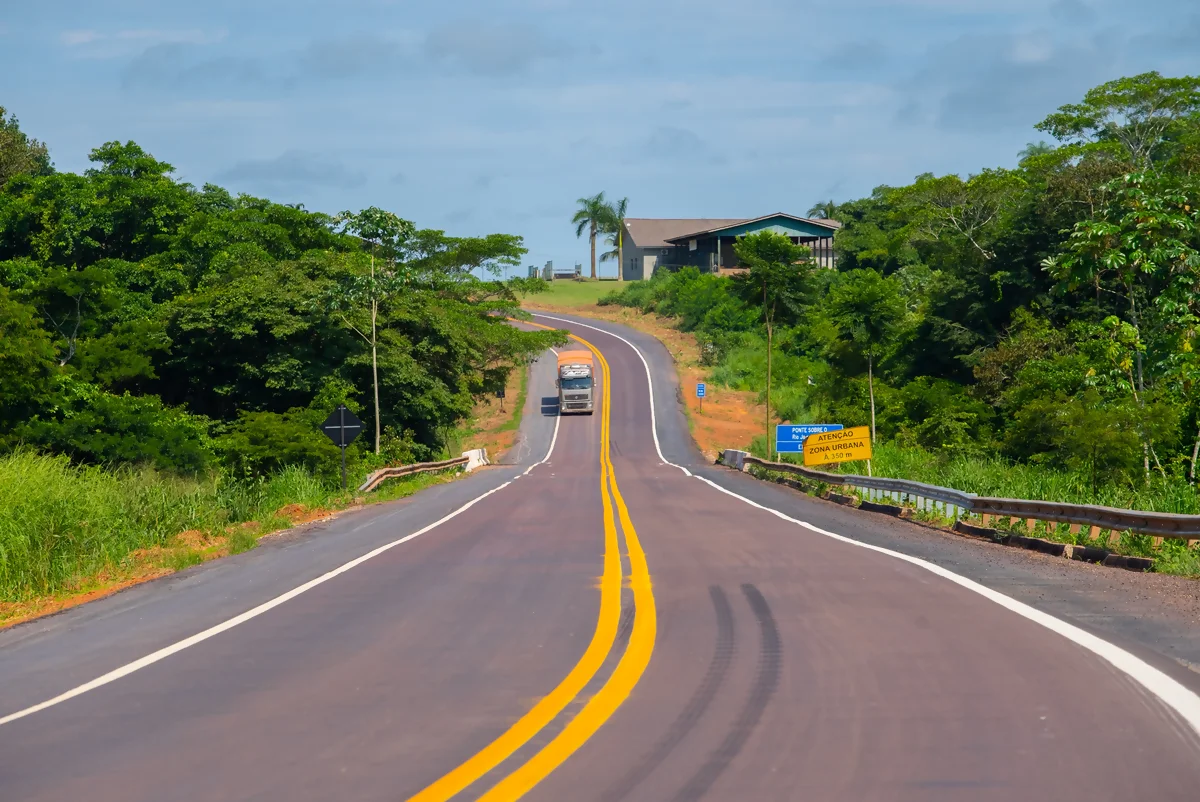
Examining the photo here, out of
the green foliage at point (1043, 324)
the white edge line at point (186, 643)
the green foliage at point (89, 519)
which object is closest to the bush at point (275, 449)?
the green foliage at point (89, 519)

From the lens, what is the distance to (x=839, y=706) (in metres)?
6.59

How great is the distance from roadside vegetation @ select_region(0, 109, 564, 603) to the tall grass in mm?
58

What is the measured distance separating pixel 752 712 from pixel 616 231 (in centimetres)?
13979

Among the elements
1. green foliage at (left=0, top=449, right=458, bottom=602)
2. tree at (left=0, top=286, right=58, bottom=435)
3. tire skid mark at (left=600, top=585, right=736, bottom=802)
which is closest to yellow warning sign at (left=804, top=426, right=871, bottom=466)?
green foliage at (left=0, top=449, right=458, bottom=602)

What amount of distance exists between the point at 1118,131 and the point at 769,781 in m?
72.8

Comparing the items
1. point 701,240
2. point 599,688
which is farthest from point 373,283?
point 701,240

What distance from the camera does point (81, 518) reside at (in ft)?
58.6

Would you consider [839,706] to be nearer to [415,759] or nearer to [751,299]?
[415,759]

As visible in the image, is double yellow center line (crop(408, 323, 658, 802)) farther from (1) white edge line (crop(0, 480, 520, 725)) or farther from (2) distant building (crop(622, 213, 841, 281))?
(2) distant building (crop(622, 213, 841, 281))

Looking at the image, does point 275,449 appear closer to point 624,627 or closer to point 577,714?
point 624,627

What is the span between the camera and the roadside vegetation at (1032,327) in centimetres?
2178

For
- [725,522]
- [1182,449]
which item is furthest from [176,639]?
[1182,449]

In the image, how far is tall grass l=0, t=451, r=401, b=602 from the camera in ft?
47.9

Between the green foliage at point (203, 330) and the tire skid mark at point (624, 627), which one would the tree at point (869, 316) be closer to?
the green foliage at point (203, 330)
